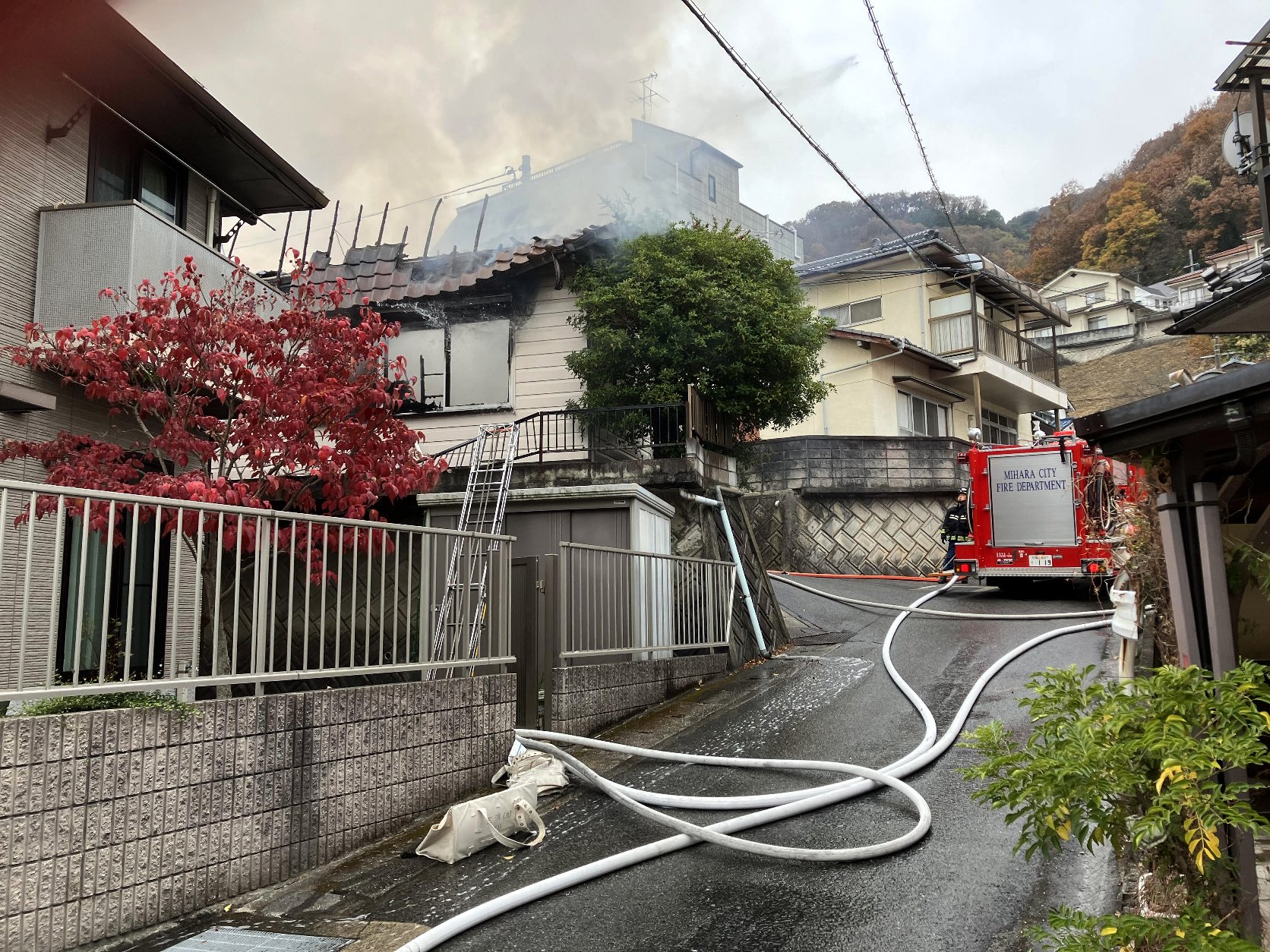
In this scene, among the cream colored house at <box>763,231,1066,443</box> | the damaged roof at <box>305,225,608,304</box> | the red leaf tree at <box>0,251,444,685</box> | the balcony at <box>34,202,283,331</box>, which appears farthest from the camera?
the cream colored house at <box>763,231,1066,443</box>

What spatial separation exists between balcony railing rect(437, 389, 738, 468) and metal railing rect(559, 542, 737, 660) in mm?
2561

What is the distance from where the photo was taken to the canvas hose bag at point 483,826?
206 inches

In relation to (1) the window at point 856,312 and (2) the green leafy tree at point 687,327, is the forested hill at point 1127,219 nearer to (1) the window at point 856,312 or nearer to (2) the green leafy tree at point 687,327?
(1) the window at point 856,312

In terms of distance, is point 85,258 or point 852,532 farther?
point 852,532

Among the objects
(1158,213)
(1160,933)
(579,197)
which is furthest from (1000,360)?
(1158,213)

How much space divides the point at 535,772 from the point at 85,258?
6.59 meters

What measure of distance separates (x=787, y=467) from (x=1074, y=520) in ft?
27.0

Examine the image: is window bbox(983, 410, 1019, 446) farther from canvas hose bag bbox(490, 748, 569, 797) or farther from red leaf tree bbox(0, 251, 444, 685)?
canvas hose bag bbox(490, 748, 569, 797)

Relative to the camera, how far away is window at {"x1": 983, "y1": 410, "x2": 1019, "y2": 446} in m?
29.6

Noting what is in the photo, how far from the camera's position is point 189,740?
4.47m

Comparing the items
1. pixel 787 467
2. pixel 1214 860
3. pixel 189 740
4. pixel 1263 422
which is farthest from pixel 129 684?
pixel 787 467

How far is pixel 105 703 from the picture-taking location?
430cm

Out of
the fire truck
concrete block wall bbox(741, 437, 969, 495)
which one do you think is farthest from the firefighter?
concrete block wall bbox(741, 437, 969, 495)

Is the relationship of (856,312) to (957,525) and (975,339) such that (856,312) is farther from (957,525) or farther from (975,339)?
(957,525)
